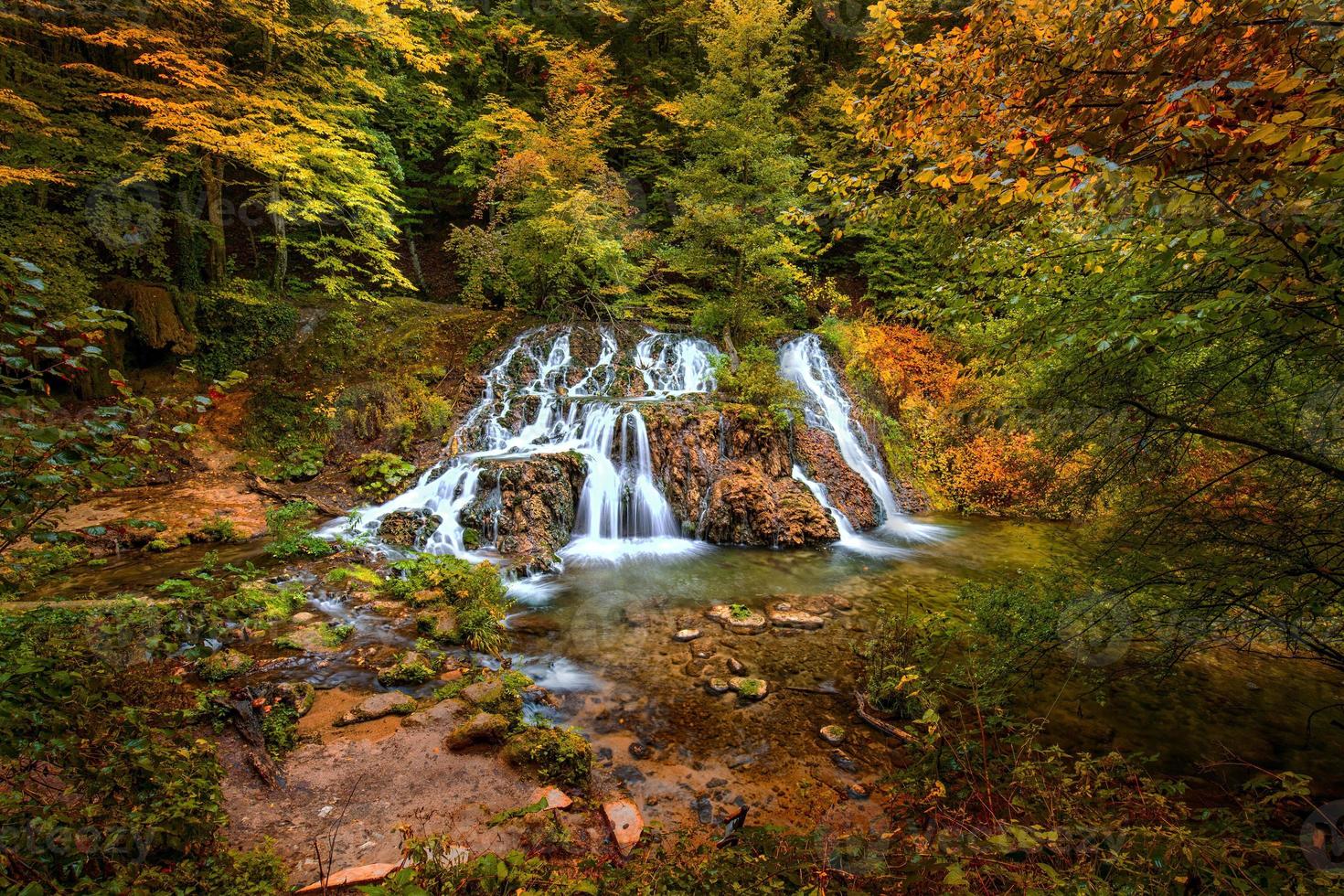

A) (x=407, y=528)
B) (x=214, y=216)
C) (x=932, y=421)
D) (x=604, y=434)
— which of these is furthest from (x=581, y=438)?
(x=214, y=216)

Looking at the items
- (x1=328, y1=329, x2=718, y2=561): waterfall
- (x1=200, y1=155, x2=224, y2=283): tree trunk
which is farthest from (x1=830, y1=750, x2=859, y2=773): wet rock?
(x1=200, y1=155, x2=224, y2=283): tree trunk

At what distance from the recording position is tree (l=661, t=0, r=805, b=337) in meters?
10.4

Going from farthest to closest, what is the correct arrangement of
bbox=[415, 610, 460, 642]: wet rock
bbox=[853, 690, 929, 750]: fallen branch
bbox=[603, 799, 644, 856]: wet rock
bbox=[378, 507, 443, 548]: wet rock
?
bbox=[378, 507, 443, 548]: wet rock < bbox=[415, 610, 460, 642]: wet rock < bbox=[853, 690, 929, 750]: fallen branch < bbox=[603, 799, 644, 856]: wet rock

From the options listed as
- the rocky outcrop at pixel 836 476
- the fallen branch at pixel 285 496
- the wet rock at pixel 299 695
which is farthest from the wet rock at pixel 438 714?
the rocky outcrop at pixel 836 476

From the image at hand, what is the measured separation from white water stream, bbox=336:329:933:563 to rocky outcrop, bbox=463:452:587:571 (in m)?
0.22

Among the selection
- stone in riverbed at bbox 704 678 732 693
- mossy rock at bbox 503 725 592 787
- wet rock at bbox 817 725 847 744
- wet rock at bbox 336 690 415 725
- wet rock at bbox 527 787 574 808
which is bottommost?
wet rock at bbox 817 725 847 744

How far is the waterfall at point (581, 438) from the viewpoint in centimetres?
855

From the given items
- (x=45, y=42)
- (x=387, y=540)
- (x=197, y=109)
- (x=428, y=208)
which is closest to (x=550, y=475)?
(x=387, y=540)

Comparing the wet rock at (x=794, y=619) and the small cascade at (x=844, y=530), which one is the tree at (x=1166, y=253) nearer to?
the wet rock at (x=794, y=619)

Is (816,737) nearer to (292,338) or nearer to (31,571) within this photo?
(31,571)

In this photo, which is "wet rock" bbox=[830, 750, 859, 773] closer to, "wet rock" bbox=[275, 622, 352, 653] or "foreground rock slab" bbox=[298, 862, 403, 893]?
"foreground rock slab" bbox=[298, 862, 403, 893]

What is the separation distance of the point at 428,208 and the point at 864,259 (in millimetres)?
15316

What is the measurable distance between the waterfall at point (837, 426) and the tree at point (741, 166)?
222 centimetres

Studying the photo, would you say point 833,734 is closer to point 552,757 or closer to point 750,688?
point 750,688
